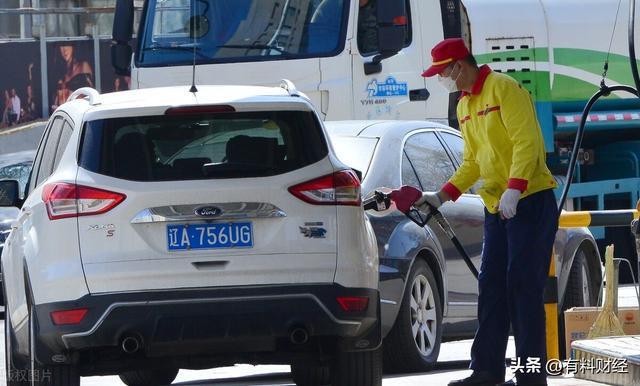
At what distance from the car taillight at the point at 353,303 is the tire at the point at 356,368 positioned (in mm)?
337

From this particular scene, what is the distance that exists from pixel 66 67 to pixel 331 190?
85.2ft

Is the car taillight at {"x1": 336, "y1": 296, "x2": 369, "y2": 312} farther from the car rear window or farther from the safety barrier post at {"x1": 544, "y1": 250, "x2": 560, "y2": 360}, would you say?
the safety barrier post at {"x1": 544, "y1": 250, "x2": 560, "y2": 360}

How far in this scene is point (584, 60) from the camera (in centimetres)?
1633

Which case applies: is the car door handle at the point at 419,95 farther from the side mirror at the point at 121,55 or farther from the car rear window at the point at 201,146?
the car rear window at the point at 201,146

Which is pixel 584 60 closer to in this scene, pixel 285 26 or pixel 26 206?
pixel 285 26

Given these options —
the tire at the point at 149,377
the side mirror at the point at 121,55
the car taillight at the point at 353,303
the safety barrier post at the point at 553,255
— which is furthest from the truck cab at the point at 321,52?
the car taillight at the point at 353,303

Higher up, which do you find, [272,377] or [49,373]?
[49,373]

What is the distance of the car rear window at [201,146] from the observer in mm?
7754

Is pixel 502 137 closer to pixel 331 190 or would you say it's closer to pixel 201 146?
pixel 331 190

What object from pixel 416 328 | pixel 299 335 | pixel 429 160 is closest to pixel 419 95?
pixel 429 160

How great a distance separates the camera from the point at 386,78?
49.2 feet

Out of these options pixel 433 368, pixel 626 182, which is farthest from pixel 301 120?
pixel 626 182

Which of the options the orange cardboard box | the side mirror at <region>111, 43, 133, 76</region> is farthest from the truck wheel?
the side mirror at <region>111, 43, 133, 76</region>

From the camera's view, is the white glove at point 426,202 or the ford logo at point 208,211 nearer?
the ford logo at point 208,211
